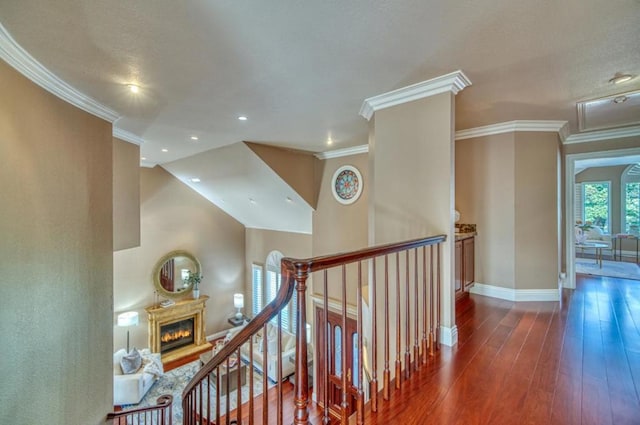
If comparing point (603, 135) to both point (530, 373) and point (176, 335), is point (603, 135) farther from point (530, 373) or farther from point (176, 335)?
point (176, 335)

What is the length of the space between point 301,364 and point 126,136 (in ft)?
14.8

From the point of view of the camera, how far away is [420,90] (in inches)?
102

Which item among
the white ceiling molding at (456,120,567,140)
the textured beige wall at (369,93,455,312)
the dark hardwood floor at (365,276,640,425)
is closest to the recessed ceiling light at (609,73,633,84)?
the white ceiling molding at (456,120,567,140)

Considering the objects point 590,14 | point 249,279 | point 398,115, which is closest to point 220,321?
point 249,279

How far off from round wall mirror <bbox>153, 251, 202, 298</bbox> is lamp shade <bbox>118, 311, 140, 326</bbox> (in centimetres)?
94

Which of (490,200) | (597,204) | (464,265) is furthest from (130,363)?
(597,204)

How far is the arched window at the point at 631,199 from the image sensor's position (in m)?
7.15

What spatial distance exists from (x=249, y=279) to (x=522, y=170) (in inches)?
316

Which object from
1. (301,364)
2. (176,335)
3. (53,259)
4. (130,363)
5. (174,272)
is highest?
(53,259)

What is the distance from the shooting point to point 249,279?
9281 mm

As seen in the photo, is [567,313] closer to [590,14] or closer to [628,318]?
[628,318]

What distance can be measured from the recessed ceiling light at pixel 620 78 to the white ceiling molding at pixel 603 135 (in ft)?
6.55

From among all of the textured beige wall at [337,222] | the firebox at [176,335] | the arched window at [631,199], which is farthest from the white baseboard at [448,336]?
the arched window at [631,199]

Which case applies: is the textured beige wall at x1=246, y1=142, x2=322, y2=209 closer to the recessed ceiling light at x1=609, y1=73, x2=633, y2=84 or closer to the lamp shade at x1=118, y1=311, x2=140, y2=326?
the recessed ceiling light at x1=609, y1=73, x2=633, y2=84
